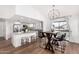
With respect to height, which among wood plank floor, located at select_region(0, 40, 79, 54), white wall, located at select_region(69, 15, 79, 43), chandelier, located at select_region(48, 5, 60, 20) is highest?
chandelier, located at select_region(48, 5, 60, 20)

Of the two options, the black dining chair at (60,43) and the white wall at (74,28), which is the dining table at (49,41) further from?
the white wall at (74,28)

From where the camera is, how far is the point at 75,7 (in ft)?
5.64

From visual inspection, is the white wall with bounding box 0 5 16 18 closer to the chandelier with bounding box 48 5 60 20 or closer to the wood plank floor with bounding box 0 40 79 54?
the wood plank floor with bounding box 0 40 79 54

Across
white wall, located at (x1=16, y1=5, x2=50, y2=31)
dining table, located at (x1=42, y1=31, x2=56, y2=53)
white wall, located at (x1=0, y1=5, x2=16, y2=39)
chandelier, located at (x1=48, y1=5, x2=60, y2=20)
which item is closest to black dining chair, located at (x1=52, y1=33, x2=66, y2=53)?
dining table, located at (x1=42, y1=31, x2=56, y2=53)

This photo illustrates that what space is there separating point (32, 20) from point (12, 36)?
0.48 meters

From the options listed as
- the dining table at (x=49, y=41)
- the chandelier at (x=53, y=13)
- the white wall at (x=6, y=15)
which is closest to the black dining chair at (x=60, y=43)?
the dining table at (x=49, y=41)

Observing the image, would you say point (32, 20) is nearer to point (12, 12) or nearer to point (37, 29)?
point (37, 29)

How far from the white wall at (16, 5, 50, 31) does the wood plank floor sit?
1.35ft

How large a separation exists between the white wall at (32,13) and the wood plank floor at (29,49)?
1.35 feet

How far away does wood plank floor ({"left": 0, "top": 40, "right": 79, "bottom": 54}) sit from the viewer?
1.70m

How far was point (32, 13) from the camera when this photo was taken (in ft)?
5.73

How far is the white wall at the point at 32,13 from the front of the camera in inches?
67.0

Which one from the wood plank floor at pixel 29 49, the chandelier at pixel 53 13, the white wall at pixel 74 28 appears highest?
the chandelier at pixel 53 13
